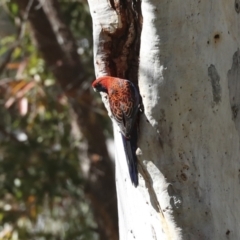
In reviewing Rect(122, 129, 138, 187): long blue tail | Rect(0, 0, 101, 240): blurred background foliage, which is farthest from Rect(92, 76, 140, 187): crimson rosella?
Rect(0, 0, 101, 240): blurred background foliage

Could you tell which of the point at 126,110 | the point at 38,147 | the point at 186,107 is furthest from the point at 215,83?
the point at 38,147

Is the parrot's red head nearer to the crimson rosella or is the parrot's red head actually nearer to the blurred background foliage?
the crimson rosella

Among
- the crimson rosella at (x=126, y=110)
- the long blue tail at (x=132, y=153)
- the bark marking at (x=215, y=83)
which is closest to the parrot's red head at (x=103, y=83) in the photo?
the crimson rosella at (x=126, y=110)

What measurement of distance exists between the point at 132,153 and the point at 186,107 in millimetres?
201

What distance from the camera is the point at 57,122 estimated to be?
162 inches

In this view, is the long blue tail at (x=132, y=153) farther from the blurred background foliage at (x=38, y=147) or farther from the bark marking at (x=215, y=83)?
the blurred background foliage at (x=38, y=147)

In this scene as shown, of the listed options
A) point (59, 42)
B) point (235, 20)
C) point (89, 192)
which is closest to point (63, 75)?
point (59, 42)

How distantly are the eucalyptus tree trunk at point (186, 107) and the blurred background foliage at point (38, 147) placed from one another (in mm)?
1691

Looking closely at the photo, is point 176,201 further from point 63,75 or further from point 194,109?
point 63,75

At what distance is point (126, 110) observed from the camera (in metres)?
1.75

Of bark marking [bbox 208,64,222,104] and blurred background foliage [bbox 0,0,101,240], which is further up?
bark marking [bbox 208,64,222,104]

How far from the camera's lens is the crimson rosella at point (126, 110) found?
1739 mm

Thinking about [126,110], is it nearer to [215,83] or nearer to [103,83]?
[103,83]

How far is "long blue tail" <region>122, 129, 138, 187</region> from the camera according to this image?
1749 mm
